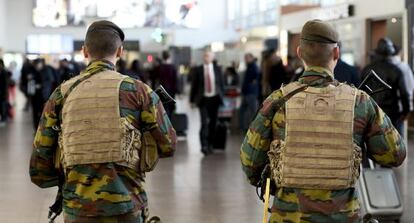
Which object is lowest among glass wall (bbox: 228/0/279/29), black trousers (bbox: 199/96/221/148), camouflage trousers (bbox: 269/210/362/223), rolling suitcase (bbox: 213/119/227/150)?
rolling suitcase (bbox: 213/119/227/150)

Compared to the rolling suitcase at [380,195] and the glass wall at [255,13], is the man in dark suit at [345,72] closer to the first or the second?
the rolling suitcase at [380,195]

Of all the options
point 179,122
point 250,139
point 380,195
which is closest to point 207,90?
point 179,122

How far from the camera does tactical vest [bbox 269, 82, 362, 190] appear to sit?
11.6ft

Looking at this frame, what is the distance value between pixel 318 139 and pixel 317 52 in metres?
0.39

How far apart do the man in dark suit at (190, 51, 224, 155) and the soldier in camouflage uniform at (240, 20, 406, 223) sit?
31.8 ft

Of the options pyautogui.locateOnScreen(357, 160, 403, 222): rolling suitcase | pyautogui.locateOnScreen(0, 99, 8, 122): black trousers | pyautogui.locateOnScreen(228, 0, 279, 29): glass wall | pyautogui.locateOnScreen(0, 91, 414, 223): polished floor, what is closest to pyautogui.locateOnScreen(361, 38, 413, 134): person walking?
pyautogui.locateOnScreen(0, 91, 414, 223): polished floor

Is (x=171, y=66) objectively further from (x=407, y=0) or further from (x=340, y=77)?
(x=340, y=77)

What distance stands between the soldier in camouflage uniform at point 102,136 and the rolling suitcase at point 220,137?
398 inches

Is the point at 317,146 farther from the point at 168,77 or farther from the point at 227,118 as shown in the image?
the point at 227,118

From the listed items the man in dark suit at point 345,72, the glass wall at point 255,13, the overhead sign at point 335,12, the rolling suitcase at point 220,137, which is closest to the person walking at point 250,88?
the rolling suitcase at point 220,137

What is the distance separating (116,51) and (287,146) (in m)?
0.96

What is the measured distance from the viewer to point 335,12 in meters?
21.6

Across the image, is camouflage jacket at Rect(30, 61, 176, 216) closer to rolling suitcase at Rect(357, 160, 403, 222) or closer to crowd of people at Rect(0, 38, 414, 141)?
rolling suitcase at Rect(357, 160, 403, 222)

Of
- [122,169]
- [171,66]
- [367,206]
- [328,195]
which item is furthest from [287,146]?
[171,66]
